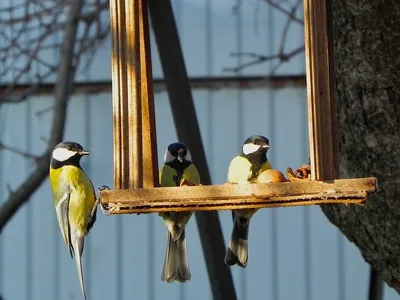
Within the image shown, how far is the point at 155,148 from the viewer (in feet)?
5.92

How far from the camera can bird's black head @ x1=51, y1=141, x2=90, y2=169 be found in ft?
7.22

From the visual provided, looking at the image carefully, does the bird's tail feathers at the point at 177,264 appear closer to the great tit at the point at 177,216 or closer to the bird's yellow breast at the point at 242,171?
the great tit at the point at 177,216

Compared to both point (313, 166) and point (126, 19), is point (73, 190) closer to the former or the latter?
point (126, 19)

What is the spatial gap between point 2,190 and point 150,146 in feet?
9.35

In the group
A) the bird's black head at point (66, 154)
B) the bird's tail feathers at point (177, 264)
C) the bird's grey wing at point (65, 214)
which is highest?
the bird's black head at point (66, 154)

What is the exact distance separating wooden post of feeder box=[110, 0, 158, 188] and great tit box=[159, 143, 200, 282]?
0.17 m

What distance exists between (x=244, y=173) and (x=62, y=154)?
53 cm

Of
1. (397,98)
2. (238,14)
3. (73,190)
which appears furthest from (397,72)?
(238,14)

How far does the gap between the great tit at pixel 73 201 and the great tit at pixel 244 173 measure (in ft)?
1.18

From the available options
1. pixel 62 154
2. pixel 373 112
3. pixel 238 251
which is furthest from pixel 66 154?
pixel 373 112

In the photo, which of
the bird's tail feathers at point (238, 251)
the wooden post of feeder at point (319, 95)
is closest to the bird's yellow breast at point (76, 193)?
the bird's tail feathers at point (238, 251)

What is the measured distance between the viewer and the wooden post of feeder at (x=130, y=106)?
1.73m

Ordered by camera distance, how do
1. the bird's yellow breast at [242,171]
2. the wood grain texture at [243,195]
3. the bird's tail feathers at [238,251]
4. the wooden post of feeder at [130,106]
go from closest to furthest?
the wood grain texture at [243,195], the wooden post of feeder at [130,106], the bird's yellow breast at [242,171], the bird's tail feathers at [238,251]

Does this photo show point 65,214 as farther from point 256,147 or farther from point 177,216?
point 256,147
